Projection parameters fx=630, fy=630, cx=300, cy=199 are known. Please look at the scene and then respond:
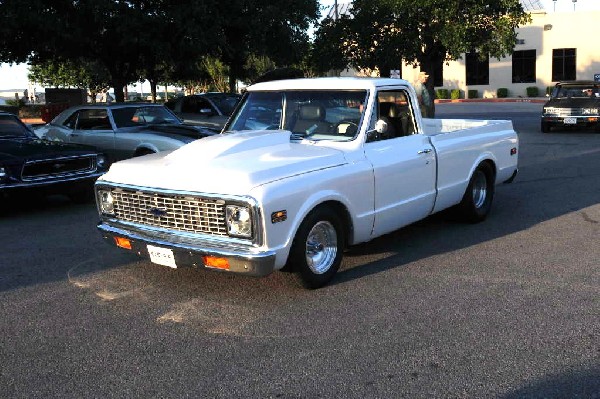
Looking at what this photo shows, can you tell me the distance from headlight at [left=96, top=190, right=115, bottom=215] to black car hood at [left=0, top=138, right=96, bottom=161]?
3.44m

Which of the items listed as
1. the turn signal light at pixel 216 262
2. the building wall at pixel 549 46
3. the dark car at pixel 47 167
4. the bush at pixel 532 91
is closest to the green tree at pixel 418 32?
the dark car at pixel 47 167

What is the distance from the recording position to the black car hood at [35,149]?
838 centimetres

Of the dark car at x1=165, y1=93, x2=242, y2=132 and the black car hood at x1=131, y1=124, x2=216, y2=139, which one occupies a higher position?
the dark car at x1=165, y1=93, x2=242, y2=132

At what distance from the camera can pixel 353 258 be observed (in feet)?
20.0

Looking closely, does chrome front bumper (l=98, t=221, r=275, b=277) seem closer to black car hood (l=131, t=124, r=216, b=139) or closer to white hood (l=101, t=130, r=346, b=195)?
white hood (l=101, t=130, r=346, b=195)

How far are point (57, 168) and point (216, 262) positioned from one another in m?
5.01

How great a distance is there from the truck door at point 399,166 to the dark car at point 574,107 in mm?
14735

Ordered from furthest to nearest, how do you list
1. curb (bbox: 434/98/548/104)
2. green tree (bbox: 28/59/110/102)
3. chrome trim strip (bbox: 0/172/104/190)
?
green tree (bbox: 28/59/110/102), curb (bbox: 434/98/548/104), chrome trim strip (bbox: 0/172/104/190)

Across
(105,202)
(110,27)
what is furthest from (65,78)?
(105,202)

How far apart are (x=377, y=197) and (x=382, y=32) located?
16.8 m

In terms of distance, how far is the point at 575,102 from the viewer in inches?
770

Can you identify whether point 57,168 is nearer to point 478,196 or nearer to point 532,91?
point 478,196

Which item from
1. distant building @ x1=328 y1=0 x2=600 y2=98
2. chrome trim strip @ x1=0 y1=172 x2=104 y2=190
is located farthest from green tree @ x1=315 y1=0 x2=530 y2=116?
distant building @ x1=328 y1=0 x2=600 y2=98

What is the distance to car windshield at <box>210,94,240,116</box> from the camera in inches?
615
